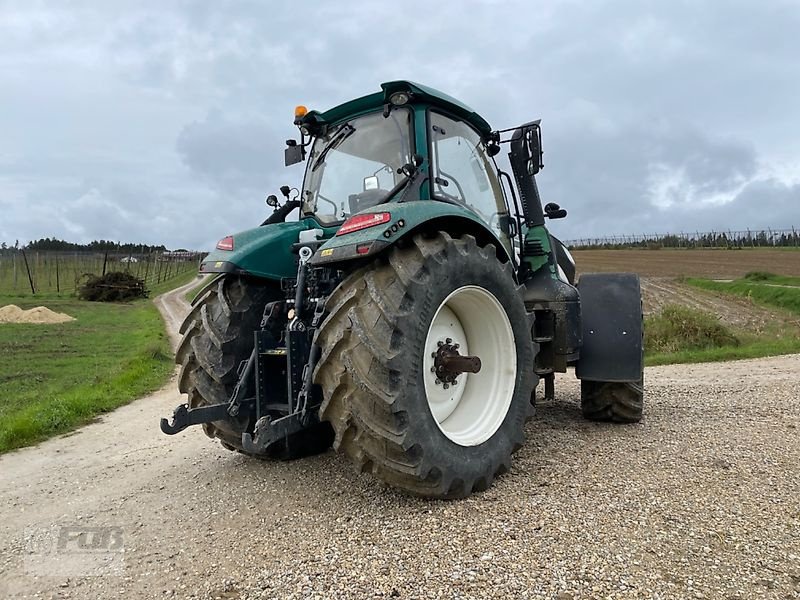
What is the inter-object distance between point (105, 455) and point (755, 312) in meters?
21.4

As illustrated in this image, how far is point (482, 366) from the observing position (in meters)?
4.12

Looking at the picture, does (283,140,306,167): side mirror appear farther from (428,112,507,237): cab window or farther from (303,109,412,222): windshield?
(428,112,507,237): cab window

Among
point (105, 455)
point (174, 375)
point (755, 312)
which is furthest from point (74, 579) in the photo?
point (755, 312)

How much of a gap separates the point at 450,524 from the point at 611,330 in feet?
8.96

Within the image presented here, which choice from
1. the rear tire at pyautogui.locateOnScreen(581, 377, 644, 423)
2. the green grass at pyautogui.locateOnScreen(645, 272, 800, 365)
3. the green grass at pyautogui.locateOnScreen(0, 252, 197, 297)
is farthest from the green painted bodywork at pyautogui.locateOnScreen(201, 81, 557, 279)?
the green grass at pyautogui.locateOnScreen(0, 252, 197, 297)

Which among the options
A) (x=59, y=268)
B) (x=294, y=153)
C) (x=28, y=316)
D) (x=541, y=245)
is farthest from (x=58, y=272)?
(x=541, y=245)

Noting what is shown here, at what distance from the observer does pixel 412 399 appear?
3186 millimetres

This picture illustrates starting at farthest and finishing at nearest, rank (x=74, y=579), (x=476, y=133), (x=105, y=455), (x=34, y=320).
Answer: (x=34, y=320), (x=105, y=455), (x=476, y=133), (x=74, y=579)

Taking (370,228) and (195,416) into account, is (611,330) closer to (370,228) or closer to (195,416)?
(370,228)

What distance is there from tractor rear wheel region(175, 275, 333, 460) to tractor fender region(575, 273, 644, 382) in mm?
2292

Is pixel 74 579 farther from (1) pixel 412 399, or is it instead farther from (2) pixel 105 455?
(2) pixel 105 455

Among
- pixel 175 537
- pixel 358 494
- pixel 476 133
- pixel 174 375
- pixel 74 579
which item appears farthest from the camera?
pixel 174 375

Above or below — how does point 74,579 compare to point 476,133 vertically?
below

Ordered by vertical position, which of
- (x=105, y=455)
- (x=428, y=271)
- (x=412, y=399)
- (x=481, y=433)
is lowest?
(x=105, y=455)
